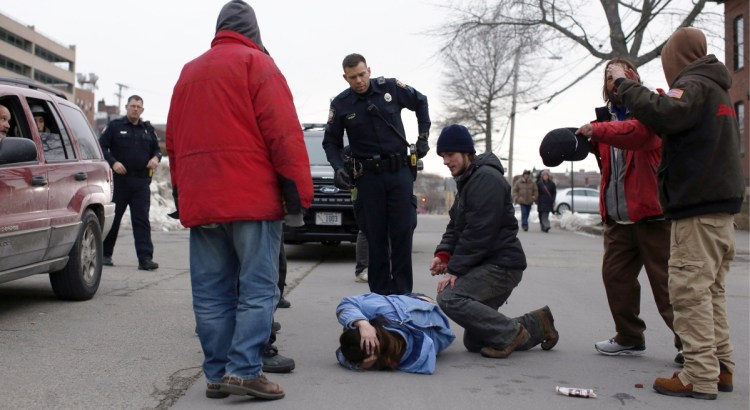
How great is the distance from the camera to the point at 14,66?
98438 mm

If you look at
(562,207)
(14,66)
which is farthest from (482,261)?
(14,66)

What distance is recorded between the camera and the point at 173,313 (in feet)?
21.5

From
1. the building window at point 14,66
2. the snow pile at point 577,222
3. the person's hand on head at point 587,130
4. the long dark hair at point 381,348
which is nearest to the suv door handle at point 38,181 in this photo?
the long dark hair at point 381,348

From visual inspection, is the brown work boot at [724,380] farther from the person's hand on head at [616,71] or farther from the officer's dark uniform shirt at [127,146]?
the officer's dark uniform shirt at [127,146]

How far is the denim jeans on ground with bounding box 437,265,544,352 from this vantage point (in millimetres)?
5141

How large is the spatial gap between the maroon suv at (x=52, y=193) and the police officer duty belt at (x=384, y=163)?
7.82 feet

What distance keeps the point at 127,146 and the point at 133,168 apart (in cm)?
27

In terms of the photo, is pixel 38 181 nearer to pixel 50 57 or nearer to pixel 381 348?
pixel 381 348

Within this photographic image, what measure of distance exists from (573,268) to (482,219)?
267 inches

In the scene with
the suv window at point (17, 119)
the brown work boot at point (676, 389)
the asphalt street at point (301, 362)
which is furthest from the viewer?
the suv window at point (17, 119)

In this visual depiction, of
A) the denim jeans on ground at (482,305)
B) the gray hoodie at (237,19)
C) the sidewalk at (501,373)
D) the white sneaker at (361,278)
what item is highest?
the gray hoodie at (237,19)

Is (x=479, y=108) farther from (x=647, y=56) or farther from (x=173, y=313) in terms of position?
(x=173, y=313)

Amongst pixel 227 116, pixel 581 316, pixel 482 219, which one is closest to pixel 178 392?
pixel 227 116

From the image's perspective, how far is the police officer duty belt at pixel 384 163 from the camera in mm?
6316
